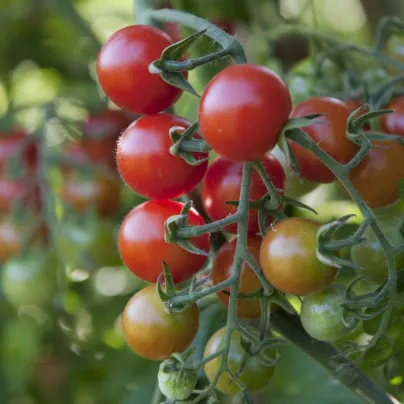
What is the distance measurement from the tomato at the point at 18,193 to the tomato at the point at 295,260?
0.64m

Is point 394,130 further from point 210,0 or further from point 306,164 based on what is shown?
point 210,0

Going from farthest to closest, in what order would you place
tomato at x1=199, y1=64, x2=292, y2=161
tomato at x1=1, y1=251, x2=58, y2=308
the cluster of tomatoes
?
tomato at x1=1, y1=251, x2=58, y2=308, the cluster of tomatoes, tomato at x1=199, y1=64, x2=292, y2=161

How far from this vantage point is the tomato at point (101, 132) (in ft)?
3.85

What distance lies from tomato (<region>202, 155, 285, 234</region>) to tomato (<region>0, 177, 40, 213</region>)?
0.54m

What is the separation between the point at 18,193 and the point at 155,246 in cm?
61

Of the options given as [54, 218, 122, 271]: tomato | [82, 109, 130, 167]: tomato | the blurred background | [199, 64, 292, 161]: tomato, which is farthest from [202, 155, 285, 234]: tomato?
[82, 109, 130, 167]: tomato

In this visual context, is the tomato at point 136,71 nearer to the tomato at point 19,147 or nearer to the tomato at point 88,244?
the tomato at point 88,244

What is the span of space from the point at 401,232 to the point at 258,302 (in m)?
0.13

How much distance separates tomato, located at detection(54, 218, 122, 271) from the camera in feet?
3.45

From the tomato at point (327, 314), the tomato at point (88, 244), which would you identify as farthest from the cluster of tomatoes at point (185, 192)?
the tomato at point (88, 244)

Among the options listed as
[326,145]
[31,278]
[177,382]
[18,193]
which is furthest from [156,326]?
[18,193]

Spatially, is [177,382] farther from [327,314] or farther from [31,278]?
[31,278]

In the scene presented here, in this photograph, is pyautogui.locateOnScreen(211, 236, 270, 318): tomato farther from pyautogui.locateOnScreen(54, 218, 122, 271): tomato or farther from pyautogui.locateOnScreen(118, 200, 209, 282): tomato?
pyautogui.locateOnScreen(54, 218, 122, 271): tomato

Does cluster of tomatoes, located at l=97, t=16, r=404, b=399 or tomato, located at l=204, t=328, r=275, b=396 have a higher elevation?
cluster of tomatoes, located at l=97, t=16, r=404, b=399
